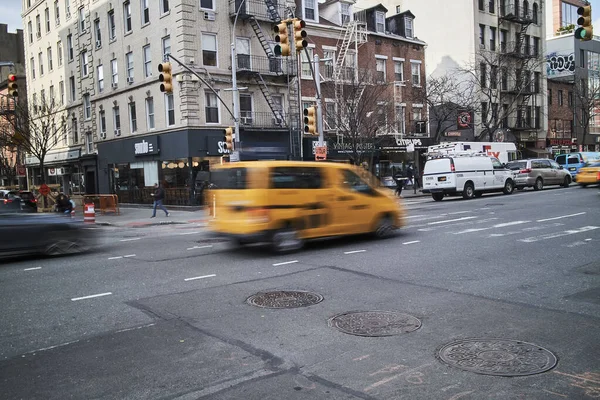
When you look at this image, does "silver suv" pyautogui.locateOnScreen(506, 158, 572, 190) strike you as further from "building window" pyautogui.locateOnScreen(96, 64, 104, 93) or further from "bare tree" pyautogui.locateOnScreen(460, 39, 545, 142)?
"building window" pyautogui.locateOnScreen(96, 64, 104, 93)

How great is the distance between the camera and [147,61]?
32375 mm

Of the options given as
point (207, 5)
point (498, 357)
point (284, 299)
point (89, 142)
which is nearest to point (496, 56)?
point (207, 5)

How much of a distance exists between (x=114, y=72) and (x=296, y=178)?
2938 centimetres

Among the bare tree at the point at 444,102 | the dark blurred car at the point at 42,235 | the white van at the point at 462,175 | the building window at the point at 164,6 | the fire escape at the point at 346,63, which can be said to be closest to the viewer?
the dark blurred car at the point at 42,235

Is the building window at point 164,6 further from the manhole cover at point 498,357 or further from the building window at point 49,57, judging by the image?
the manhole cover at point 498,357

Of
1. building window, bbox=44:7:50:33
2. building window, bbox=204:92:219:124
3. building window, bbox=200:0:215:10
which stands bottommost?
building window, bbox=204:92:219:124

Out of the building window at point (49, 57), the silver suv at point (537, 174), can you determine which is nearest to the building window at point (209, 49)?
the silver suv at point (537, 174)

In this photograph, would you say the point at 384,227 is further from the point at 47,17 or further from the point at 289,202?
the point at 47,17

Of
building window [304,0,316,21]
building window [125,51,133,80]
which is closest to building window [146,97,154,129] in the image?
building window [125,51,133,80]

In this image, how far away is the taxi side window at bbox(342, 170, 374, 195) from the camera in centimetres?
1221

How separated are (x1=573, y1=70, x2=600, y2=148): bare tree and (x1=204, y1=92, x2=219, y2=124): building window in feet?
129

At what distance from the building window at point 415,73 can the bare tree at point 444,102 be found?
0.87 m

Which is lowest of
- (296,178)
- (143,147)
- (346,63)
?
(296,178)

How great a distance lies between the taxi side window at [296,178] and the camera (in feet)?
35.8
